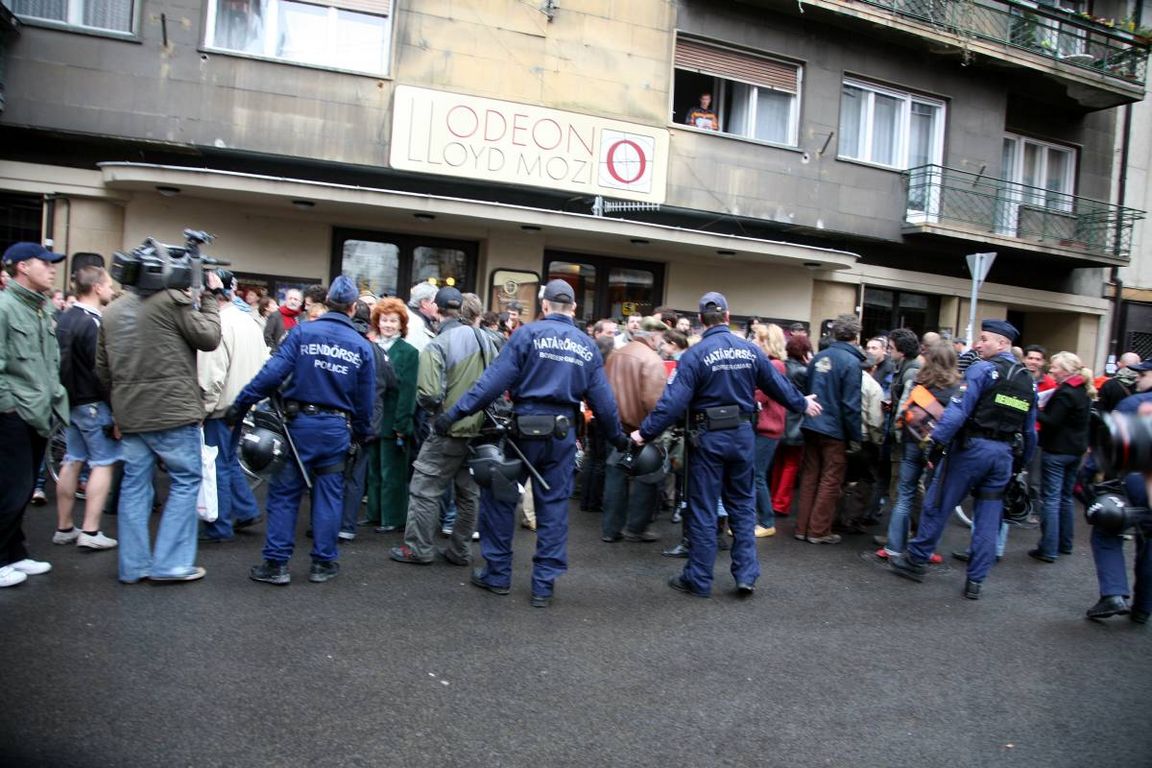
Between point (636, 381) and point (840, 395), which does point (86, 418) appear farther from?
point (840, 395)

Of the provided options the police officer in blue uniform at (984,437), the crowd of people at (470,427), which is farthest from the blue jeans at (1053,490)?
the police officer in blue uniform at (984,437)

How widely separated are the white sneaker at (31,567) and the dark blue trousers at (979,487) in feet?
20.5

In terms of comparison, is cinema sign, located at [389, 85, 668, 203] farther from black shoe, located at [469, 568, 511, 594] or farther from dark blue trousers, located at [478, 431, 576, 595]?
black shoe, located at [469, 568, 511, 594]

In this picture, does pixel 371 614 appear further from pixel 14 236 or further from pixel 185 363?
pixel 14 236

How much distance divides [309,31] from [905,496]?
9905mm

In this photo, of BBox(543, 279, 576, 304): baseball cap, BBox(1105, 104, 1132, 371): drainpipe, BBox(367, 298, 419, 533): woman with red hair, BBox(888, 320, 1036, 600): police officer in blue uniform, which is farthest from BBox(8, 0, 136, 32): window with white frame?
BBox(1105, 104, 1132, 371): drainpipe

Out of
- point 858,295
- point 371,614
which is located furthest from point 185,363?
point 858,295

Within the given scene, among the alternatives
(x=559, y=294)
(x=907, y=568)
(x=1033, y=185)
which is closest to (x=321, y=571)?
(x=559, y=294)

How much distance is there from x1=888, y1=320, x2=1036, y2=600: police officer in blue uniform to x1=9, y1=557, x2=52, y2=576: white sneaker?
243 inches

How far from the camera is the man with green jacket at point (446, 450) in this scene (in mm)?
5988

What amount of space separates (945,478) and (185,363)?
5.45 meters

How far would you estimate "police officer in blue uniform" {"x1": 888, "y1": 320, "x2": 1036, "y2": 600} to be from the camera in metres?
6.09

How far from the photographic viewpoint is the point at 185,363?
5.22 meters

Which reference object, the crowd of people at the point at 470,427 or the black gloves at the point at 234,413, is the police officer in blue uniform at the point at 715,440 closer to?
the crowd of people at the point at 470,427
